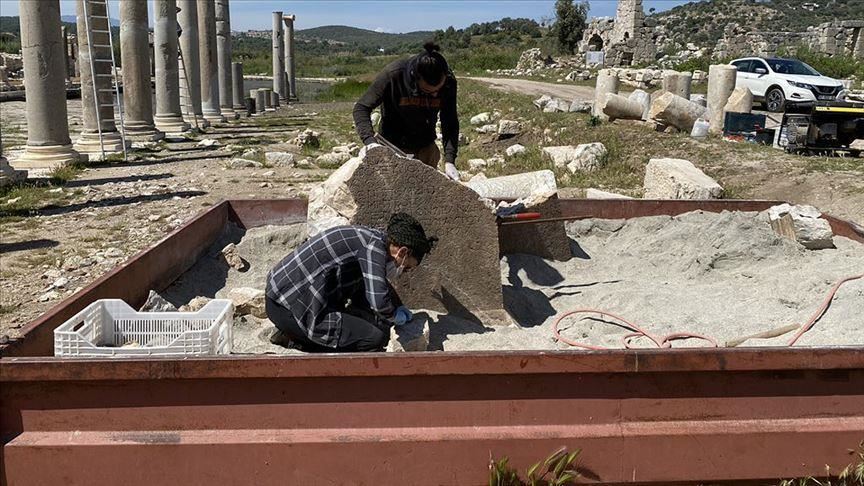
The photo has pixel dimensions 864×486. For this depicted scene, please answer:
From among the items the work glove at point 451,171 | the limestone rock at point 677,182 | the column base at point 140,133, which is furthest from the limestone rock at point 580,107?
the work glove at point 451,171

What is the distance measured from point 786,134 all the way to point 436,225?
29.9ft

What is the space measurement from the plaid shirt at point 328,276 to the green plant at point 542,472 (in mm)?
1309

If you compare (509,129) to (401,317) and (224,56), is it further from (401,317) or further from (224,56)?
(401,317)

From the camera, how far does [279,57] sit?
36344 mm

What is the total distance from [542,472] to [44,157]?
40.0 ft

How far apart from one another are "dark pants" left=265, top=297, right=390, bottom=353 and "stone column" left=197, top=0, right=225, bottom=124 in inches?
794

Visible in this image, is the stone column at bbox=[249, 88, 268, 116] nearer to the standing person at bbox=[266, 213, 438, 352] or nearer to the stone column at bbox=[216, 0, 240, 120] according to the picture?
the stone column at bbox=[216, 0, 240, 120]

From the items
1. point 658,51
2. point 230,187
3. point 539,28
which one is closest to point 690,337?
point 230,187

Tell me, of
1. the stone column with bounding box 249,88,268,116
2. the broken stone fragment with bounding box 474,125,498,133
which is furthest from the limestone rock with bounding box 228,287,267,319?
the stone column with bounding box 249,88,268,116

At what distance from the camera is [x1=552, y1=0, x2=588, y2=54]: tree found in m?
54.6

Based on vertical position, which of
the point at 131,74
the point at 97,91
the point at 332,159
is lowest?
the point at 332,159

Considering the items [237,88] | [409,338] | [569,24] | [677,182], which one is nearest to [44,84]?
[677,182]

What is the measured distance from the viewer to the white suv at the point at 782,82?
18922mm

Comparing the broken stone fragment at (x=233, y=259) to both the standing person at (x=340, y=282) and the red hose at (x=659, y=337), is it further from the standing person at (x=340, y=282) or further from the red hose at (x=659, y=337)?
the red hose at (x=659, y=337)
